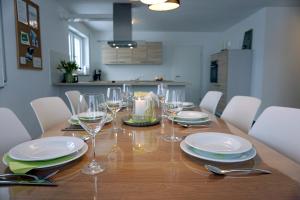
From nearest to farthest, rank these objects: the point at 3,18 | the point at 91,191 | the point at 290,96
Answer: the point at 91,191
the point at 3,18
the point at 290,96

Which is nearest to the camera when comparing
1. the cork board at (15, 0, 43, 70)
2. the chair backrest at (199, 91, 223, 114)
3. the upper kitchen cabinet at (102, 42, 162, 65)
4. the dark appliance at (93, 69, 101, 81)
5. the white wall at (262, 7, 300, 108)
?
the chair backrest at (199, 91, 223, 114)

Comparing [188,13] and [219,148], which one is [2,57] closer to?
[219,148]

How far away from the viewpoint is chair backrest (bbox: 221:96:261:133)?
135 cm

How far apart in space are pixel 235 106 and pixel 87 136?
114 cm

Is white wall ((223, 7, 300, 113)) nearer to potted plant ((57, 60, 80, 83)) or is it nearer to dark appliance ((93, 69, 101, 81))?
potted plant ((57, 60, 80, 83))

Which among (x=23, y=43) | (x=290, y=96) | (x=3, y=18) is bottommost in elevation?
(x=290, y=96)

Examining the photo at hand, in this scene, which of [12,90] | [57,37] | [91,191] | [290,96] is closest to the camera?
[91,191]

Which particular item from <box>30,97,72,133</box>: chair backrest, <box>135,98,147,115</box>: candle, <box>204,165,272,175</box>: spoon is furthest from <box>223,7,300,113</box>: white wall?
<box>204,165,272,175</box>: spoon

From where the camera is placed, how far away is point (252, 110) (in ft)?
4.45

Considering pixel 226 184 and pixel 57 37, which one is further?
pixel 57 37

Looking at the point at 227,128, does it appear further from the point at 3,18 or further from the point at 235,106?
the point at 3,18

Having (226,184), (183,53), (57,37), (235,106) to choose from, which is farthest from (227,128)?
(183,53)

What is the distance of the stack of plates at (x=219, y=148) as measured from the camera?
628 millimetres

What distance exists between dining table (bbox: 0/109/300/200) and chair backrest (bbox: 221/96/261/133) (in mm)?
638
